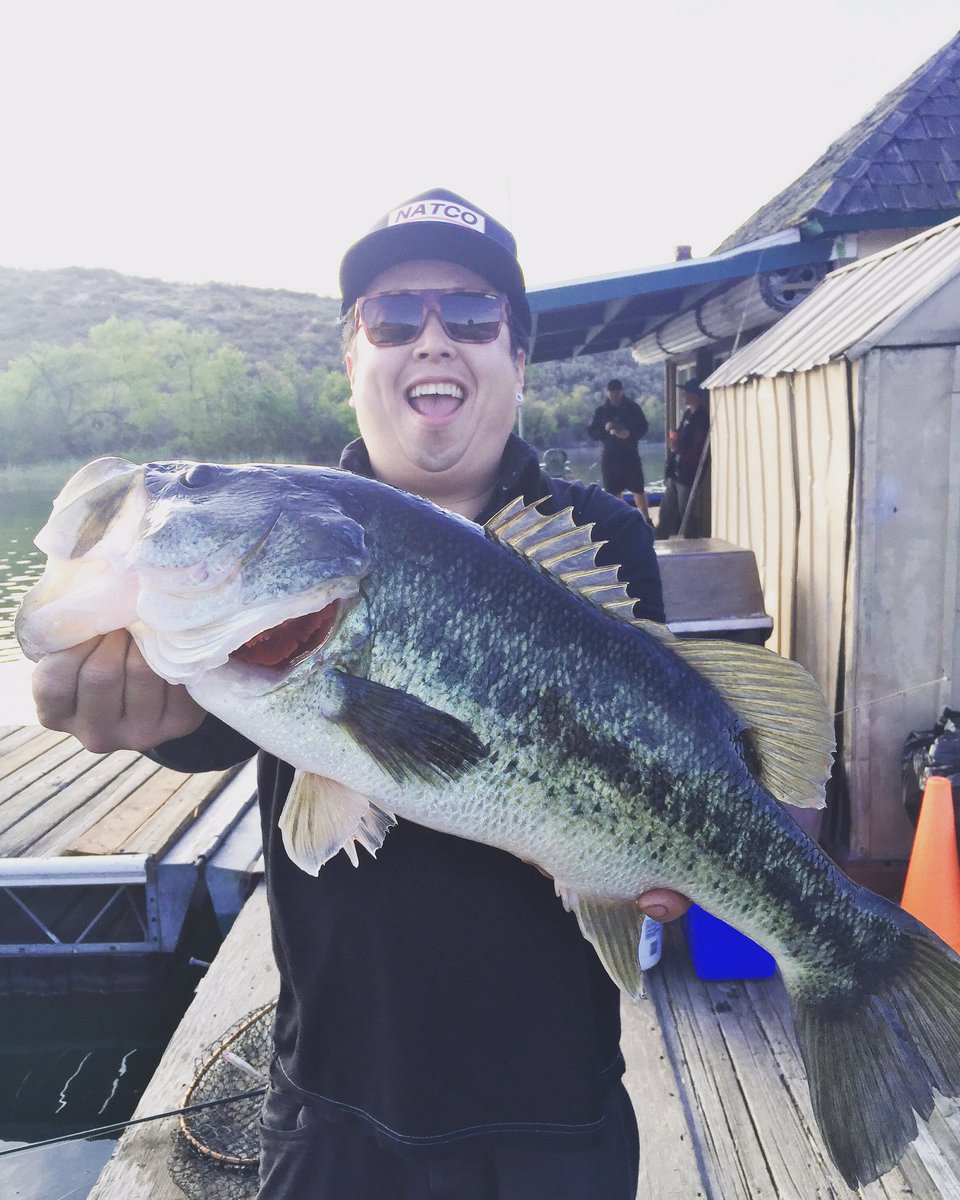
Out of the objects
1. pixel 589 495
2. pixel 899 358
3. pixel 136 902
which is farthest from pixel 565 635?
pixel 136 902

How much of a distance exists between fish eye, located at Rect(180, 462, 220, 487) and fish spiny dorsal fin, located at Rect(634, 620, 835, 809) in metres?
1.08

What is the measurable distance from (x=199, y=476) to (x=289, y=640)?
38cm

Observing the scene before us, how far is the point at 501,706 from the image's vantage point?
164cm

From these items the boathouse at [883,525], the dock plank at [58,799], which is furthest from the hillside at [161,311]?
the boathouse at [883,525]

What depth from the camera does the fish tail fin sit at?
185cm

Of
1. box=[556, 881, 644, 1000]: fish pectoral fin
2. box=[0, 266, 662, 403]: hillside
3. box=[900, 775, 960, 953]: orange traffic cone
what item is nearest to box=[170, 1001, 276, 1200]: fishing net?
box=[556, 881, 644, 1000]: fish pectoral fin

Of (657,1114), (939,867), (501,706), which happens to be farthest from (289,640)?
(939,867)

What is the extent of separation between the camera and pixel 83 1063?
5.39 meters

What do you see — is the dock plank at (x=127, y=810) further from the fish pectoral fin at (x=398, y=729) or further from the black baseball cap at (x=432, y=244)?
the fish pectoral fin at (x=398, y=729)

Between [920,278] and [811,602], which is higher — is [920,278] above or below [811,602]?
above

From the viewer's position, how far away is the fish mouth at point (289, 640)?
1.63 m

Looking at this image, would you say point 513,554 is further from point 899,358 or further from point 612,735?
point 899,358

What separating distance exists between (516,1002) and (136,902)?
16.0ft

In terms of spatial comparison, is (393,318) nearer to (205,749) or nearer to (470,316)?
(470,316)
